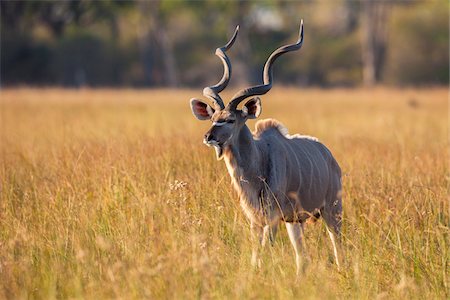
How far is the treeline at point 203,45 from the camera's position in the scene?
37594 millimetres

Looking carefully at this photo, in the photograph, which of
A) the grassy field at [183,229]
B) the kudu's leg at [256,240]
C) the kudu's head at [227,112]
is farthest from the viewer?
the kudu's head at [227,112]

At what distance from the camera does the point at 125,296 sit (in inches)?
176

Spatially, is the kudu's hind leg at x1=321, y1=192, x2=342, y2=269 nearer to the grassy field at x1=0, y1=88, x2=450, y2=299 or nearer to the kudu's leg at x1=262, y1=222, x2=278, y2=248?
the grassy field at x1=0, y1=88, x2=450, y2=299

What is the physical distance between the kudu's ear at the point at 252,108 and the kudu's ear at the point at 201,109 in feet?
0.73

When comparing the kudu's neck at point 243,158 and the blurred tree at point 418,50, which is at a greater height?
the kudu's neck at point 243,158

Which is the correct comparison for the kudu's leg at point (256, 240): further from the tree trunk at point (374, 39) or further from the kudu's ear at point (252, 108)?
the tree trunk at point (374, 39)

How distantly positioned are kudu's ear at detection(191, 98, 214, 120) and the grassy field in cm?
45

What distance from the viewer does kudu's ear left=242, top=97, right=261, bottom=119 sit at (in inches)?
231

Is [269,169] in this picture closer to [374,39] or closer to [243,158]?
[243,158]

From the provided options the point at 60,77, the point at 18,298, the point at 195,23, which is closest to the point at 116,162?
the point at 18,298

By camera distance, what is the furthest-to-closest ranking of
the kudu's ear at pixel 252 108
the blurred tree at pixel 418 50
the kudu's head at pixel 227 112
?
the blurred tree at pixel 418 50 → the kudu's ear at pixel 252 108 → the kudu's head at pixel 227 112

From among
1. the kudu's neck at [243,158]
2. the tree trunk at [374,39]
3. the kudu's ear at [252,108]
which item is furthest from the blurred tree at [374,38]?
the kudu's neck at [243,158]

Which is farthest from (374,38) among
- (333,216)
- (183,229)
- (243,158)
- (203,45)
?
(183,229)

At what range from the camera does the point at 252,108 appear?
5.94 metres
